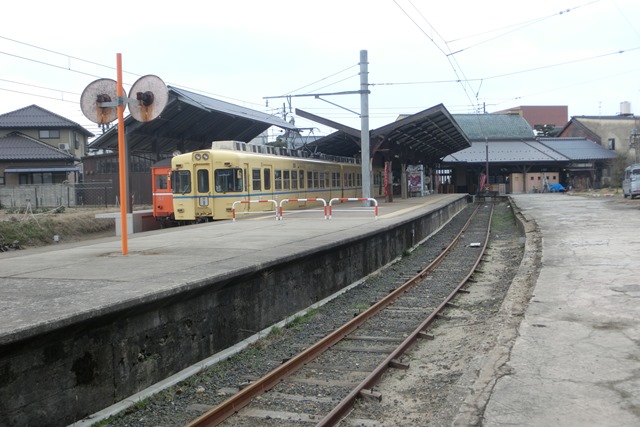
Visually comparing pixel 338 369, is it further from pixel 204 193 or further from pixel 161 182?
pixel 161 182

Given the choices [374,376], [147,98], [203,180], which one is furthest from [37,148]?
[374,376]

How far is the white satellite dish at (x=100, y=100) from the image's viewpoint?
8.25m

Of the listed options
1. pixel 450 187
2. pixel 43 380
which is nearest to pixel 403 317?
pixel 43 380

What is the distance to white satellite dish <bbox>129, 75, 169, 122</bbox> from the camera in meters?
8.16

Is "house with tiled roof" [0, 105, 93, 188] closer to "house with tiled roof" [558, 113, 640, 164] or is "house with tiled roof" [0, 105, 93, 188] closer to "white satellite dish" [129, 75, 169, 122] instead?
"white satellite dish" [129, 75, 169, 122]

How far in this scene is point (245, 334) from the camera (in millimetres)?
7301

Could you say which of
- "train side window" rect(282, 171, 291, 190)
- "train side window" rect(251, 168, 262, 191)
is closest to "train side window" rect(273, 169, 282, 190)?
"train side window" rect(282, 171, 291, 190)

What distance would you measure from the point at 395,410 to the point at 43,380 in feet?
9.16

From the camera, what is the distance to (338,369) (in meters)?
6.13

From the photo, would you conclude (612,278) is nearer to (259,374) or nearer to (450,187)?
(259,374)

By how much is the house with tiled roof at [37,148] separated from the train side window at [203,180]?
25444 mm

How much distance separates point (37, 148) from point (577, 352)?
139ft

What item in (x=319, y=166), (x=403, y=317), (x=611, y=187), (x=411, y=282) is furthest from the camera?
(x=611, y=187)

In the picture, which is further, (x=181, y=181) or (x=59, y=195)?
(x=59, y=195)
